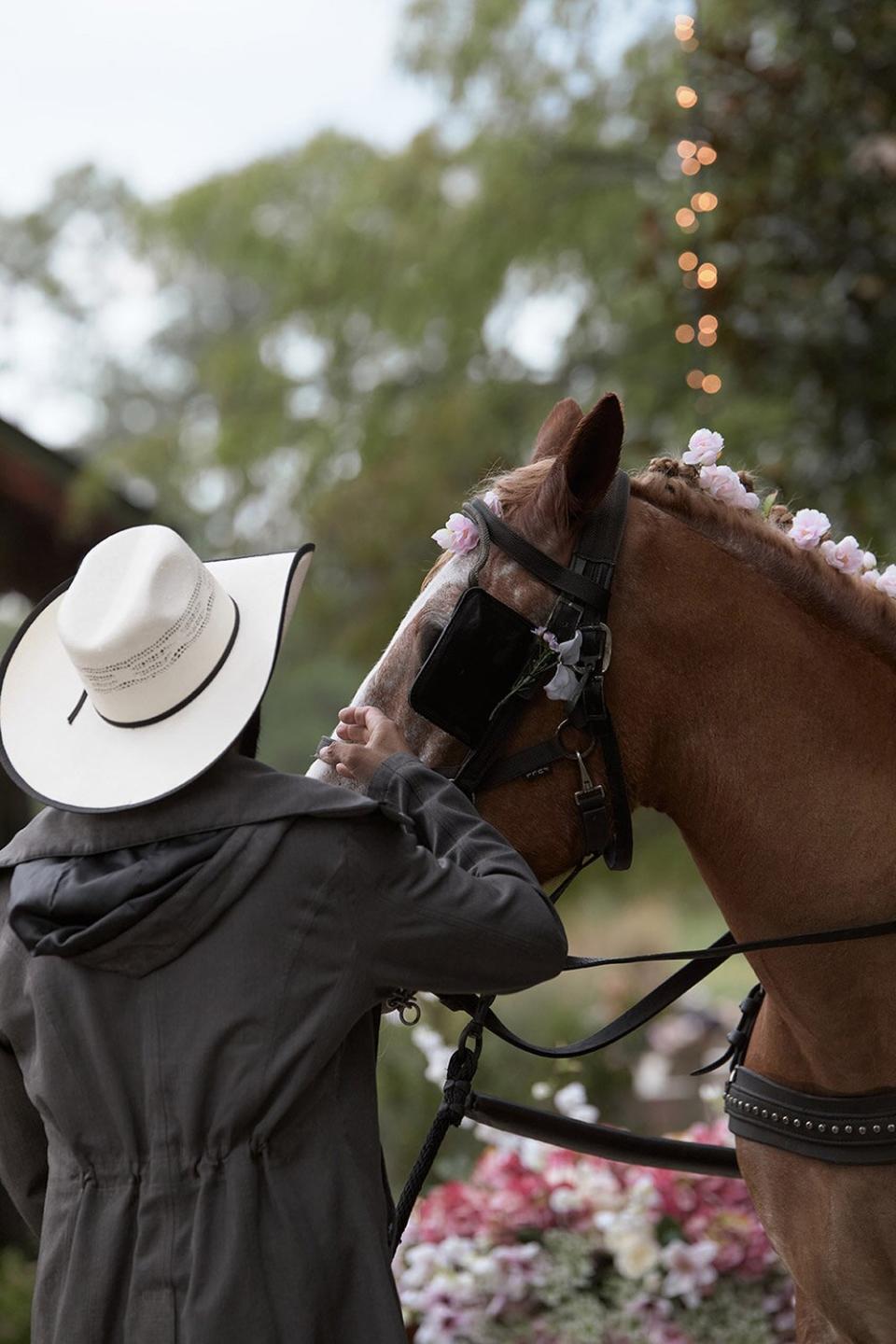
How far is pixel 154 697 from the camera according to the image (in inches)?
75.7

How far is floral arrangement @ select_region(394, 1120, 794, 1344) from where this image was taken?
3.68 meters

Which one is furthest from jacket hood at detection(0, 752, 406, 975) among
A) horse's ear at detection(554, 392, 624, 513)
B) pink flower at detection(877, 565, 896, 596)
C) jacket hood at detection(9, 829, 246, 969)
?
pink flower at detection(877, 565, 896, 596)

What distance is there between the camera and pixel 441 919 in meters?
1.82

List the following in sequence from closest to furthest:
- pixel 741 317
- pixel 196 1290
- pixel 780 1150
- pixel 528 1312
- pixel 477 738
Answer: pixel 196 1290 < pixel 477 738 < pixel 780 1150 < pixel 528 1312 < pixel 741 317

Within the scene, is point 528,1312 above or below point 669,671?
below

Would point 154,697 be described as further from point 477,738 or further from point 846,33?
point 846,33

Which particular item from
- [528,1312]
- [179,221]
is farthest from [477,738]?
[179,221]

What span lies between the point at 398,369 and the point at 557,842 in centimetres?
653

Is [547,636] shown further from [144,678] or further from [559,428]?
[144,678]

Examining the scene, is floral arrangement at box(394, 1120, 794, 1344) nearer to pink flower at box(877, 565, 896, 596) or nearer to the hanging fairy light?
pink flower at box(877, 565, 896, 596)

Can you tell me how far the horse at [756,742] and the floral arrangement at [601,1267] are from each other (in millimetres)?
1398

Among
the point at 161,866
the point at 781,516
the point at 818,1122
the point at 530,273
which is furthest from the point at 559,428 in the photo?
the point at 530,273

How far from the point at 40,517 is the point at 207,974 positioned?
593cm

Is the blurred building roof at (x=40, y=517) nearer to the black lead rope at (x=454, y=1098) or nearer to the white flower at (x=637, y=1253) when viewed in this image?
the white flower at (x=637, y=1253)
